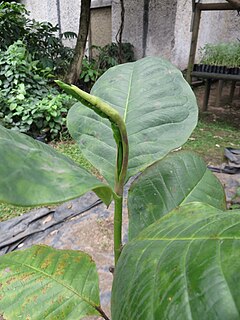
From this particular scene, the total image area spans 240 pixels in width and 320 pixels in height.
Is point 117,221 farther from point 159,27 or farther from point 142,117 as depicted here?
point 159,27

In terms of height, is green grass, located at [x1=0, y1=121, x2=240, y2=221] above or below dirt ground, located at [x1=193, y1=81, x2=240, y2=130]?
below

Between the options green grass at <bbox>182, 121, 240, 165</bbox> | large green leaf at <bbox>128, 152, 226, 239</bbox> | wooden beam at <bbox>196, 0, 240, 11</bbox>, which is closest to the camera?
large green leaf at <bbox>128, 152, 226, 239</bbox>

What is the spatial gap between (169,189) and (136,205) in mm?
74

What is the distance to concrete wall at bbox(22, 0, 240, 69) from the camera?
5.89 m

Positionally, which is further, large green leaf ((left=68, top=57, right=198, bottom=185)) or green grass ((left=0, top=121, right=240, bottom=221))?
green grass ((left=0, top=121, right=240, bottom=221))

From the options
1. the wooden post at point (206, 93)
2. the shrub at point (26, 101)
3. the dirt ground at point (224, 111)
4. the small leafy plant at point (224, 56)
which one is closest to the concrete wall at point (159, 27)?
the small leafy plant at point (224, 56)

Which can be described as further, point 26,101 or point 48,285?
point 26,101

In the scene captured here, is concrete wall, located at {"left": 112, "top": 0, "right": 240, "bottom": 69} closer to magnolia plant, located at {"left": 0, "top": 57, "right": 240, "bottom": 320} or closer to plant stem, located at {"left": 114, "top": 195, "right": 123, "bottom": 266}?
magnolia plant, located at {"left": 0, "top": 57, "right": 240, "bottom": 320}

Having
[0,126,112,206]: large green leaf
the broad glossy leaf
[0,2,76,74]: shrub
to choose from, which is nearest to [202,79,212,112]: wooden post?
[0,2,76,74]: shrub

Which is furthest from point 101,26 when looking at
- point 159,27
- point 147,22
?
point 159,27

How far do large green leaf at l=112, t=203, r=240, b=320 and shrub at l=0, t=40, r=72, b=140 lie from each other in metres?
3.35

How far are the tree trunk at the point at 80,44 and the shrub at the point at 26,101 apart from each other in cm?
67

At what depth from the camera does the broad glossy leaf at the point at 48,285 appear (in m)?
0.58

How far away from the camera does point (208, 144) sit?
3664mm
